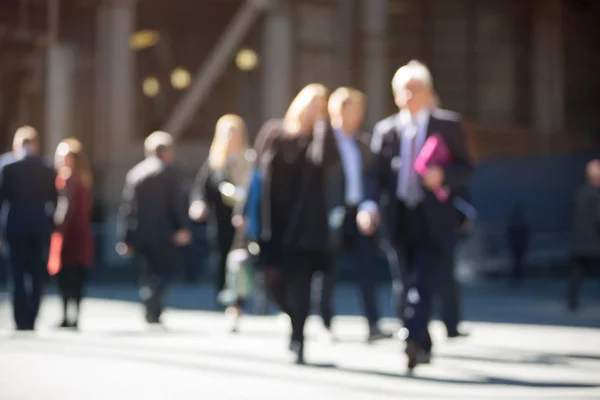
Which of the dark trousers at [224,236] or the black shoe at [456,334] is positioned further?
the dark trousers at [224,236]

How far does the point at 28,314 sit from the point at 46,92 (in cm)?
2175

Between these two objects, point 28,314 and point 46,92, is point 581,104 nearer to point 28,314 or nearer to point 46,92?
point 46,92

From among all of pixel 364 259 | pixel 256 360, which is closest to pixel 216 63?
pixel 364 259

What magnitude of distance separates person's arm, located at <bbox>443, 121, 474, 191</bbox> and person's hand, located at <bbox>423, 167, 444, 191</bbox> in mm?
72

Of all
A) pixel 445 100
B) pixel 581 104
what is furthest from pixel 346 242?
pixel 581 104

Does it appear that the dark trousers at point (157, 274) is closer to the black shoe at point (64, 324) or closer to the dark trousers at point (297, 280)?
the black shoe at point (64, 324)

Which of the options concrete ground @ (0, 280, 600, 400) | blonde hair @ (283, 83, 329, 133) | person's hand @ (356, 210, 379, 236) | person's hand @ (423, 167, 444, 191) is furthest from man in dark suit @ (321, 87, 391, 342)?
person's hand @ (423, 167, 444, 191)

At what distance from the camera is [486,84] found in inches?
1393

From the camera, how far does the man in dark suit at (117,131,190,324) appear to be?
45.3 feet

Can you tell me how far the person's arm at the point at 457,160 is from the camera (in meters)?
9.45

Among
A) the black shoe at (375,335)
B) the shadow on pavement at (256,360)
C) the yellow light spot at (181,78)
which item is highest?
the yellow light spot at (181,78)

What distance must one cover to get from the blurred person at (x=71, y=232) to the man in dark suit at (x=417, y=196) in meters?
4.61

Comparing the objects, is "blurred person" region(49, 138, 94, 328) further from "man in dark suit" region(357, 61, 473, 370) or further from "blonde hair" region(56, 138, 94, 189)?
"man in dark suit" region(357, 61, 473, 370)

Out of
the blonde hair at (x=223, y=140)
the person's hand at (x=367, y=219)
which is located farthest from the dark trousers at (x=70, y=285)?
the person's hand at (x=367, y=219)
